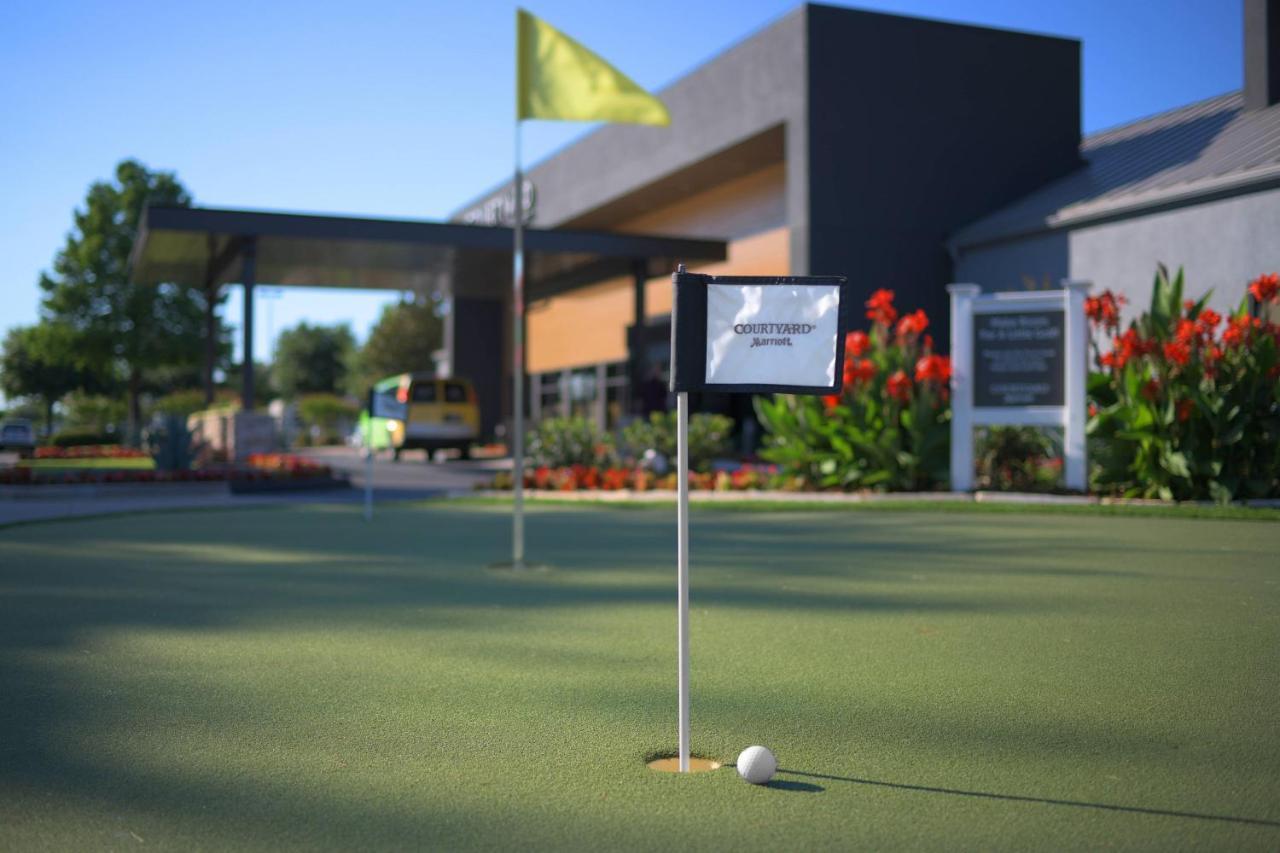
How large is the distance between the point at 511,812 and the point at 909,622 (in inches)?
133

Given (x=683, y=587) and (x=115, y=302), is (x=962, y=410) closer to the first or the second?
(x=683, y=587)

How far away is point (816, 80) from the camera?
866 inches

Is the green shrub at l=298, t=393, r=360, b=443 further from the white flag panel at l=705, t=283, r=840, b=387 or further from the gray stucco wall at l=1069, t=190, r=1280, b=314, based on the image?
the white flag panel at l=705, t=283, r=840, b=387

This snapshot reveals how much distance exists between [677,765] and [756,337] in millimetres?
1432

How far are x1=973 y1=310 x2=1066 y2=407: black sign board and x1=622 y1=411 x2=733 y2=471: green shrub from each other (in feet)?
16.4

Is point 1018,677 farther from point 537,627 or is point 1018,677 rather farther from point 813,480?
point 813,480

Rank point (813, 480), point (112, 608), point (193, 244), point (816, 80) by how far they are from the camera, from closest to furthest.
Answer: point (112, 608) → point (813, 480) → point (816, 80) → point (193, 244)

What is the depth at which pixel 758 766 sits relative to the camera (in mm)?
3475

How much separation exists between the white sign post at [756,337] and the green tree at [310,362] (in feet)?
309

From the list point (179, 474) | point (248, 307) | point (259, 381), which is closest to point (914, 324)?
point (179, 474)

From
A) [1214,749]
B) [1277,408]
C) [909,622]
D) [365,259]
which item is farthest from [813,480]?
[365,259]

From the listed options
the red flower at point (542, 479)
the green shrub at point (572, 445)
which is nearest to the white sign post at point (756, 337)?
the red flower at point (542, 479)

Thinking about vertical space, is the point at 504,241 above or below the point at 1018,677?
above


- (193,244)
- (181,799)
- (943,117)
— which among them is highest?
(943,117)
